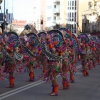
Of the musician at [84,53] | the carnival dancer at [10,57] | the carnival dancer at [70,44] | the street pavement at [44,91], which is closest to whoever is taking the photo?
the street pavement at [44,91]

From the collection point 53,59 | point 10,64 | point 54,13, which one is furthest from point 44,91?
point 54,13

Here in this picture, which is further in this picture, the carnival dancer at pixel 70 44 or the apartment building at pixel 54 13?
the apartment building at pixel 54 13

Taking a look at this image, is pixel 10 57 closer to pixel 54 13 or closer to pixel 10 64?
pixel 10 64

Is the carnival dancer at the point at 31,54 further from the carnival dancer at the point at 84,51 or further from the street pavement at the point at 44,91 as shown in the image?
the carnival dancer at the point at 84,51

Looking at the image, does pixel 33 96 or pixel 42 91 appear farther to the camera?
pixel 42 91

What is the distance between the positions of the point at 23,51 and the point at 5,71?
205 cm

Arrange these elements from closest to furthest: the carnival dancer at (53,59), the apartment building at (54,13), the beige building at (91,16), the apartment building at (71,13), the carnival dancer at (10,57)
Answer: the carnival dancer at (53,59), the carnival dancer at (10,57), the beige building at (91,16), the apartment building at (71,13), the apartment building at (54,13)

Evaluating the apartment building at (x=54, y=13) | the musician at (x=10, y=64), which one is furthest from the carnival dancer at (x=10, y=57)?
the apartment building at (x=54, y=13)

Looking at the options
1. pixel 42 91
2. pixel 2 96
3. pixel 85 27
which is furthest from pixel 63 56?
pixel 85 27

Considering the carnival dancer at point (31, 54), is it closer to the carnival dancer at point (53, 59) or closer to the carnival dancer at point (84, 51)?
the carnival dancer at point (84, 51)

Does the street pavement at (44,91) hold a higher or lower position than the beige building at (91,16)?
lower

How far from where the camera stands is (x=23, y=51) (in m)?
14.6

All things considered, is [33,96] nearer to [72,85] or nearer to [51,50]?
[51,50]

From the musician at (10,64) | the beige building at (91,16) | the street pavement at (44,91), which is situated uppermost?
the beige building at (91,16)
